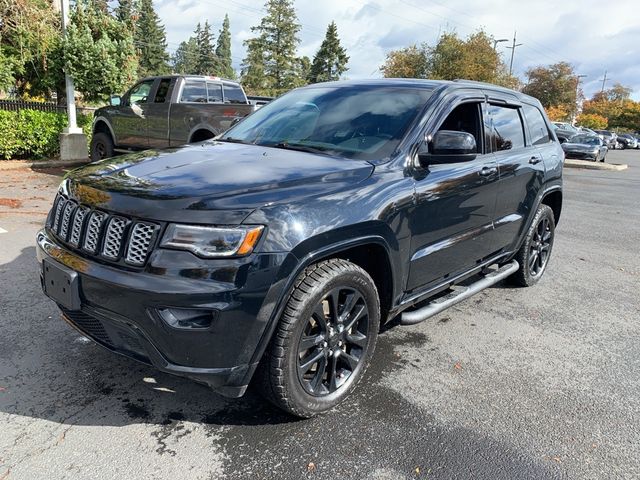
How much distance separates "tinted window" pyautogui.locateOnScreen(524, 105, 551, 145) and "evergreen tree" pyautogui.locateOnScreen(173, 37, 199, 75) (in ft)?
296

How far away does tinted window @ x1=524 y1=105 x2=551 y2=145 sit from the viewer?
16.0 feet

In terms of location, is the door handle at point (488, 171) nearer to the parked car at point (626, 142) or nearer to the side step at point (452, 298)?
the side step at point (452, 298)

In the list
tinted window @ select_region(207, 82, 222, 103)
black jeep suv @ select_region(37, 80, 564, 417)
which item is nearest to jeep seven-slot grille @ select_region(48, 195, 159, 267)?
black jeep suv @ select_region(37, 80, 564, 417)

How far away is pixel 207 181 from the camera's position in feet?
8.46

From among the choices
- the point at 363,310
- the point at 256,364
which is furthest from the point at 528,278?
the point at 256,364

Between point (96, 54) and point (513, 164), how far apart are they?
11401mm

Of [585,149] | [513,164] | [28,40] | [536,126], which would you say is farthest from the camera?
[585,149]

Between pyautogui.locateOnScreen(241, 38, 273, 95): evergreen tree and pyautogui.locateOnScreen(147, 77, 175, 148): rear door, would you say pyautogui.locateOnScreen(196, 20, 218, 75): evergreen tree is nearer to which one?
pyautogui.locateOnScreen(241, 38, 273, 95): evergreen tree

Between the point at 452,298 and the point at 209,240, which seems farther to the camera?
the point at 452,298

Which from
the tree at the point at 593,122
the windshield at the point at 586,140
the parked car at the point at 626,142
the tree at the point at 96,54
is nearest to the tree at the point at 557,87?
the parked car at the point at 626,142

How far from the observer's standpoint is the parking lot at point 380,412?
247 centimetres

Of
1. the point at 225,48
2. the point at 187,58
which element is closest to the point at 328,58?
the point at 225,48

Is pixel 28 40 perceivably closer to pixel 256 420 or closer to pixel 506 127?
pixel 506 127

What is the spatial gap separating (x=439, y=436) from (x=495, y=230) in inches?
78.7
